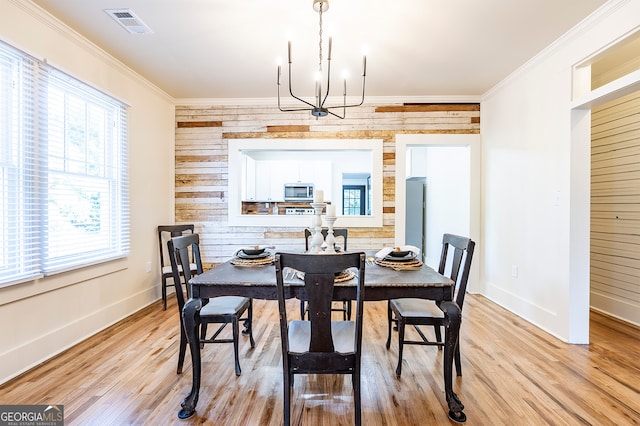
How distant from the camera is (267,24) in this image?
8.02ft

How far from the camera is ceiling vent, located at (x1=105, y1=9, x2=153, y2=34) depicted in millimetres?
2314

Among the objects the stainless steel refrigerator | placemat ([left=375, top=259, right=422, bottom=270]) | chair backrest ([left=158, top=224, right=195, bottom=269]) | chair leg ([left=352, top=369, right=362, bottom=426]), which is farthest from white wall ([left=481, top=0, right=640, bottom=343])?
chair backrest ([left=158, top=224, right=195, bottom=269])

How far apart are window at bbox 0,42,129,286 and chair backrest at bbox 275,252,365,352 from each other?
6.50ft

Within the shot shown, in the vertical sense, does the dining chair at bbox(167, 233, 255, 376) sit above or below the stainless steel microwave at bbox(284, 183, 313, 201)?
below

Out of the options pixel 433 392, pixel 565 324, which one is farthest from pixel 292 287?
pixel 565 324

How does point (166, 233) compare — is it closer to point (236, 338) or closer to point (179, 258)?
point (179, 258)

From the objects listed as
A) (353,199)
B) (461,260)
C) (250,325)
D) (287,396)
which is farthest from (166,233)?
(353,199)

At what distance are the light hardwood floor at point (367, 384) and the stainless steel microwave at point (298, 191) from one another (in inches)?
144

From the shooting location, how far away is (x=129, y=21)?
7.96 feet

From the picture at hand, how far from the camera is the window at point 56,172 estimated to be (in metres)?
2.09

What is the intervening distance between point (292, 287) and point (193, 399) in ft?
2.86

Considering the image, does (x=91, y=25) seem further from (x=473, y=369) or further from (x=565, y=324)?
(x=565, y=324)

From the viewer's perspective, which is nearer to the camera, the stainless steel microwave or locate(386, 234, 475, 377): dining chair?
locate(386, 234, 475, 377): dining chair

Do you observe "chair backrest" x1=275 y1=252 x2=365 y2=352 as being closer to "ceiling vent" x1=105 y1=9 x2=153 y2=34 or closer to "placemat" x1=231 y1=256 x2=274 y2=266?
"placemat" x1=231 y1=256 x2=274 y2=266
